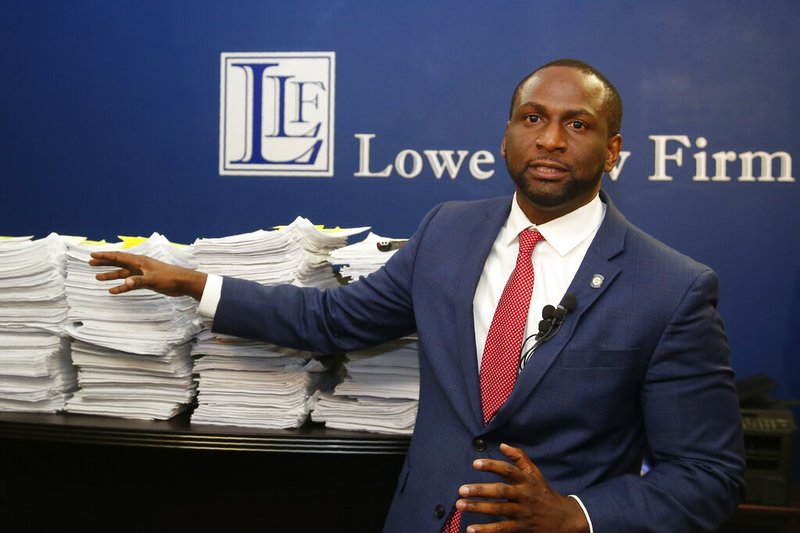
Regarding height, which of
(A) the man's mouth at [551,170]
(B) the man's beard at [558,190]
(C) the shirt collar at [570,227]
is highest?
(A) the man's mouth at [551,170]

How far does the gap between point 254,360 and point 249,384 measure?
0.06m

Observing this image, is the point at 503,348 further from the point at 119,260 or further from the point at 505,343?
the point at 119,260

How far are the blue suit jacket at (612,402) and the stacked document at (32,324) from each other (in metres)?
0.90

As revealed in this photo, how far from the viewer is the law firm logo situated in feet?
10.7

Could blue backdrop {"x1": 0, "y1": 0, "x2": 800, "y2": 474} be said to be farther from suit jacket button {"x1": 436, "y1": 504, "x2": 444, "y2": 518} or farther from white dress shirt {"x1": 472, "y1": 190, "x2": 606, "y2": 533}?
suit jacket button {"x1": 436, "y1": 504, "x2": 444, "y2": 518}

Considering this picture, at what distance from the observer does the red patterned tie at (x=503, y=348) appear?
4.87 feet

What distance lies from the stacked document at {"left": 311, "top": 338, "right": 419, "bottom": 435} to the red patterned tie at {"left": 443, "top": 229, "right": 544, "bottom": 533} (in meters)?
0.33

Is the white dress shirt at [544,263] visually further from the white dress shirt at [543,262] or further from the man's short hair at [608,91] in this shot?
the man's short hair at [608,91]

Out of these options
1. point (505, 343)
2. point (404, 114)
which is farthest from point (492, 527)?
point (404, 114)

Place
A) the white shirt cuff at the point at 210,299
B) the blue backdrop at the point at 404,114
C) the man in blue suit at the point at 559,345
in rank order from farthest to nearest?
the blue backdrop at the point at 404,114 → the white shirt cuff at the point at 210,299 → the man in blue suit at the point at 559,345

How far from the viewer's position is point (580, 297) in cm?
146

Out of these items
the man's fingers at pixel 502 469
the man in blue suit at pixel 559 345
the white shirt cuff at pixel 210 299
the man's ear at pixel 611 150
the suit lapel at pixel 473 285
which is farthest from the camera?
the white shirt cuff at pixel 210 299

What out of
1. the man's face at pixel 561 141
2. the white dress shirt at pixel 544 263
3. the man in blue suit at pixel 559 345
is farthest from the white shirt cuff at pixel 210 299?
the man's face at pixel 561 141

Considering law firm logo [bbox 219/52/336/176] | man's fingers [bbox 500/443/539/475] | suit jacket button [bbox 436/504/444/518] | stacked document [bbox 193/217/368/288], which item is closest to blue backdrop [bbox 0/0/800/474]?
law firm logo [bbox 219/52/336/176]
